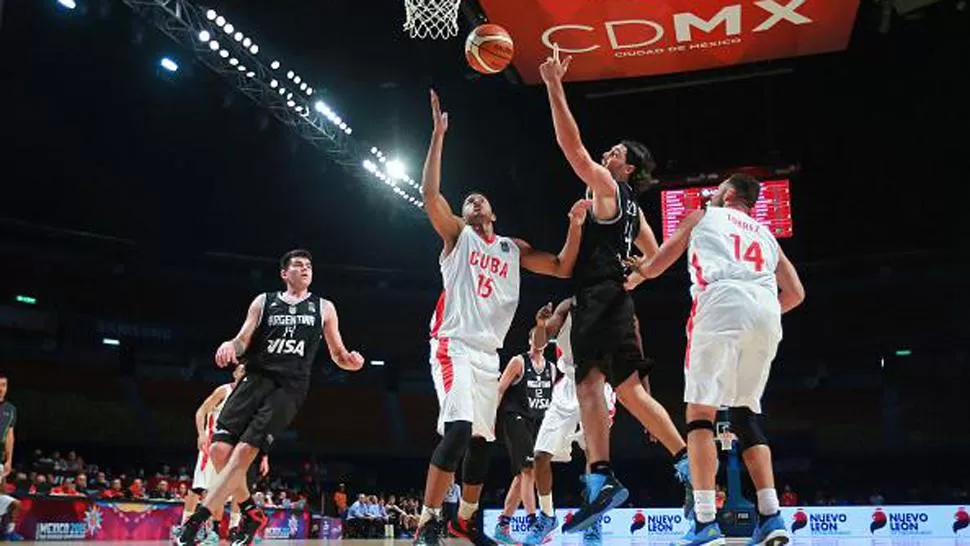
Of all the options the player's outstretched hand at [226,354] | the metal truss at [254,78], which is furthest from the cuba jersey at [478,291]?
the metal truss at [254,78]

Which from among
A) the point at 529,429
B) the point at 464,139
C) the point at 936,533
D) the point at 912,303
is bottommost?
the point at 936,533

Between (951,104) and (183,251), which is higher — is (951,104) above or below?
above

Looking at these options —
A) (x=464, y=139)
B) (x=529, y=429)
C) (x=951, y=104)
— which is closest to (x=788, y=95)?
(x=951, y=104)

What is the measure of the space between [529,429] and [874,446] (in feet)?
56.5

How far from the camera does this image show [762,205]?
50.6 ft

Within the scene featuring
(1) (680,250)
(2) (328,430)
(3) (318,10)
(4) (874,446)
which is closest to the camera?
(1) (680,250)

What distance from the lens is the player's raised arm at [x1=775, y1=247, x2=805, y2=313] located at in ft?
16.1

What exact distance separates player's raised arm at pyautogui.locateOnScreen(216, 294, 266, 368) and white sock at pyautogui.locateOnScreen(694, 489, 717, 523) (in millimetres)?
3072

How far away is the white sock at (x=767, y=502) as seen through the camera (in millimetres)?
4359

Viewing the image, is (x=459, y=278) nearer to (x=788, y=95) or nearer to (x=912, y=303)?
(x=788, y=95)

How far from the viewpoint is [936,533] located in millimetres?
15188

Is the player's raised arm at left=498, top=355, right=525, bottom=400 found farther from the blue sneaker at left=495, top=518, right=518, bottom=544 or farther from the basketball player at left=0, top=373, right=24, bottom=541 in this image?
the basketball player at left=0, top=373, right=24, bottom=541

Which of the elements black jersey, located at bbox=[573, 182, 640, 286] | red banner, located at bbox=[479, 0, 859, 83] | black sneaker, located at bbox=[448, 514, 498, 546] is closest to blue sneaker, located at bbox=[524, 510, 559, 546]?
black sneaker, located at bbox=[448, 514, 498, 546]

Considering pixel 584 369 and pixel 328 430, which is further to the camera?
pixel 328 430
